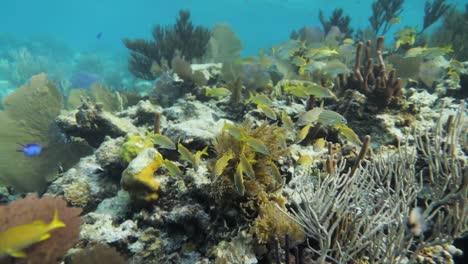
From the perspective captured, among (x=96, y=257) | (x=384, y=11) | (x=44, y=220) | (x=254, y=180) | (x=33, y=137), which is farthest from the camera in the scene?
(x=384, y=11)

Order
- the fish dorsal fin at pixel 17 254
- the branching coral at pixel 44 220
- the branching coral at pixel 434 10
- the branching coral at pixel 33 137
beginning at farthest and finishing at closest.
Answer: the branching coral at pixel 434 10
the branching coral at pixel 33 137
the branching coral at pixel 44 220
the fish dorsal fin at pixel 17 254

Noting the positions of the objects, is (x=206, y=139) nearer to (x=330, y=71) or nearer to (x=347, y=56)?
(x=330, y=71)

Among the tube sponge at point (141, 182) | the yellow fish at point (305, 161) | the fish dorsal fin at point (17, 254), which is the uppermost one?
the tube sponge at point (141, 182)

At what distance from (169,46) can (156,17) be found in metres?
103

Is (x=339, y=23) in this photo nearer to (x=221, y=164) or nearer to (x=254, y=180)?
(x=254, y=180)

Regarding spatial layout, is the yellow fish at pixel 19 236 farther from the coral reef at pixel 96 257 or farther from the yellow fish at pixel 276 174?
the yellow fish at pixel 276 174

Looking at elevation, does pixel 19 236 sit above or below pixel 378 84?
below

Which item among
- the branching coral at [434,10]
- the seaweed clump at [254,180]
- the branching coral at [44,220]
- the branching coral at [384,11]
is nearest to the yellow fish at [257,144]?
the seaweed clump at [254,180]

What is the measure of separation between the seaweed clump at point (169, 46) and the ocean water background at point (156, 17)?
23.1 m

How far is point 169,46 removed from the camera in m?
10.2

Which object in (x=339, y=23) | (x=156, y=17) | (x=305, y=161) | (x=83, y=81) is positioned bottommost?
(x=305, y=161)

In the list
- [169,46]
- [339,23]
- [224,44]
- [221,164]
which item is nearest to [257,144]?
[221,164]

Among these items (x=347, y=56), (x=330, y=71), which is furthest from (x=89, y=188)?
(x=347, y=56)

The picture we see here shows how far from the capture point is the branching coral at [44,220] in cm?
246
